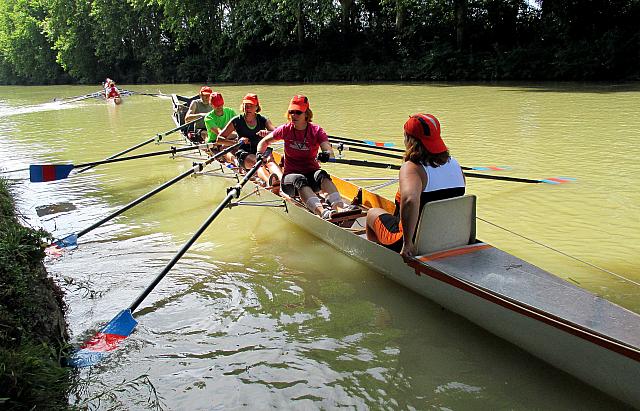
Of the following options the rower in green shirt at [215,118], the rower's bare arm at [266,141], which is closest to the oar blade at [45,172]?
the rower's bare arm at [266,141]

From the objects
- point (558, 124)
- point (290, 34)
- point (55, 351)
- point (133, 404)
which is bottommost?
point (133, 404)

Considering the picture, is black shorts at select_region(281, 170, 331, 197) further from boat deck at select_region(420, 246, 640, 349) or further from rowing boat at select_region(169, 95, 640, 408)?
boat deck at select_region(420, 246, 640, 349)

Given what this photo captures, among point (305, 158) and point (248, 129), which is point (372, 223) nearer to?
point (305, 158)

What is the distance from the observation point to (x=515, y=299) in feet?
11.9

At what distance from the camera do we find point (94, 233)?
6.99m

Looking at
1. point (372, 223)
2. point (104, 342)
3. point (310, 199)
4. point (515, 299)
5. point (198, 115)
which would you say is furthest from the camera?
point (198, 115)

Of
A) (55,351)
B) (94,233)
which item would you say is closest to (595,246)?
(55,351)

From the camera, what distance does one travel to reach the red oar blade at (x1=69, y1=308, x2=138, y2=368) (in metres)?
3.78

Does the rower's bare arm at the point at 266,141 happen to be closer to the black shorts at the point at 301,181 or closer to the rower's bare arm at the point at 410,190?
the black shorts at the point at 301,181

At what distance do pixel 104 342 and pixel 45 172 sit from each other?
408cm

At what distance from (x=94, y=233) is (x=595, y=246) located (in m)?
5.89

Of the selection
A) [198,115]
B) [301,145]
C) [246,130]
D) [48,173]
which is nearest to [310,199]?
[301,145]

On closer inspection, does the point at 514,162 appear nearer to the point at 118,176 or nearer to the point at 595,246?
the point at 595,246

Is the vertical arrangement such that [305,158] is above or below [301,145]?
below
